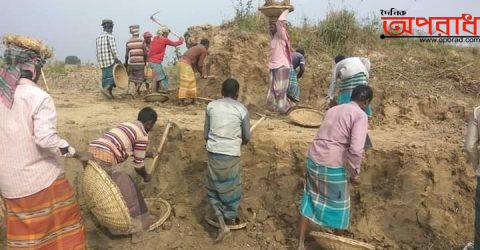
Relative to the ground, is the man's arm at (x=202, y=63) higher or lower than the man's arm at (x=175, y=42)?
lower

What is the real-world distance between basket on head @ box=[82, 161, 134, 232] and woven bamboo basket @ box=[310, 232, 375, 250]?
1.78m

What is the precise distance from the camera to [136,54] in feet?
27.2

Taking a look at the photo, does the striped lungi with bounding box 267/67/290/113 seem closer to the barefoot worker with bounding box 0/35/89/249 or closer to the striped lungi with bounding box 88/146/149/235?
the striped lungi with bounding box 88/146/149/235

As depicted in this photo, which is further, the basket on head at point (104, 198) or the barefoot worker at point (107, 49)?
the barefoot worker at point (107, 49)

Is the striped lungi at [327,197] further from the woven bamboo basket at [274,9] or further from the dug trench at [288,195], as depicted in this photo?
the woven bamboo basket at [274,9]

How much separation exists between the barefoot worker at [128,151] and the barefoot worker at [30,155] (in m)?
0.51

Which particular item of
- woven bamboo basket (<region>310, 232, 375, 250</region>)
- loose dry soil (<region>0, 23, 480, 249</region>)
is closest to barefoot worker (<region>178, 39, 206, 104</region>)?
loose dry soil (<region>0, 23, 480, 249</region>)

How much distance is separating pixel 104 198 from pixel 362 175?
284 centimetres

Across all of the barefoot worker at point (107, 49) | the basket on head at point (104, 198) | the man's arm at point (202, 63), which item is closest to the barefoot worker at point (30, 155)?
the basket on head at point (104, 198)

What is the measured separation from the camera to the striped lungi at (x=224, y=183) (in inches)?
164

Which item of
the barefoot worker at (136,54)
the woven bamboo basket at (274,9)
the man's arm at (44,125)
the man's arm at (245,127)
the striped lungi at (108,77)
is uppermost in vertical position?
the woven bamboo basket at (274,9)

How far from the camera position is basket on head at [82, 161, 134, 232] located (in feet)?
11.8

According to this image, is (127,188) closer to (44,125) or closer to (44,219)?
(44,219)

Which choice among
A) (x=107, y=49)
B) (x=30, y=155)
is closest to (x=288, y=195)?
(x=30, y=155)
